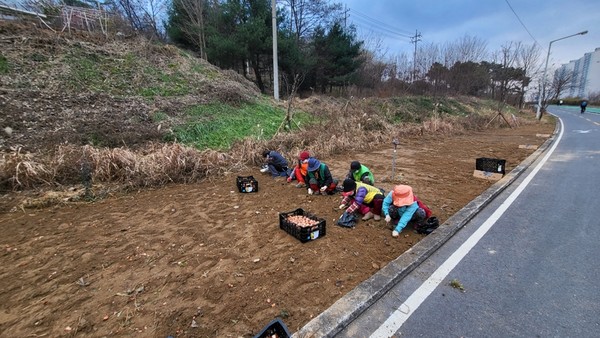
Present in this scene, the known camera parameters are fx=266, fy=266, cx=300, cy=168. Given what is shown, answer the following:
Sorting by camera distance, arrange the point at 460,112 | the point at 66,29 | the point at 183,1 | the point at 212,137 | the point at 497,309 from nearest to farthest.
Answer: the point at 497,309, the point at 212,137, the point at 66,29, the point at 183,1, the point at 460,112

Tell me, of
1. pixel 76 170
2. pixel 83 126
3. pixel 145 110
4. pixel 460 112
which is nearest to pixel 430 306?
pixel 76 170

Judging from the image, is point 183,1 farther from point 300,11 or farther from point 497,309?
point 497,309

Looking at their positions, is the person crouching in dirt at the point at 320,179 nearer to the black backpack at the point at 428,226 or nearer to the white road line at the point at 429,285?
the black backpack at the point at 428,226

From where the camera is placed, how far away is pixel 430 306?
7.73 feet

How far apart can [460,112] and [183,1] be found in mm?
20581

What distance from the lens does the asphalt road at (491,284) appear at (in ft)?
7.00

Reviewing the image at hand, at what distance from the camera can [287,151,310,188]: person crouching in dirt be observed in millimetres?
5508

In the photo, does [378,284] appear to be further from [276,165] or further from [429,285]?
[276,165]

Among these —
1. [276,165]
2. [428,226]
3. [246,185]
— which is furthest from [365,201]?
[276,165]

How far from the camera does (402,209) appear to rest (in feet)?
12.3

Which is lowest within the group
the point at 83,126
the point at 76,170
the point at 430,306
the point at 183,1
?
the point at 430,306

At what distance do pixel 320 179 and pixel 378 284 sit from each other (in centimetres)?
284

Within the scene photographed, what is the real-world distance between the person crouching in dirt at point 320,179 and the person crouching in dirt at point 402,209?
1424 mm

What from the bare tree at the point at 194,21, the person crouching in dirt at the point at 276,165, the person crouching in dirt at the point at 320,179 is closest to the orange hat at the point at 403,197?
the person crouching in dirt at the point at 320,179
